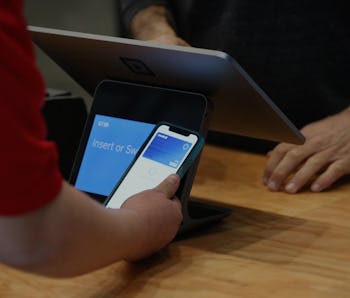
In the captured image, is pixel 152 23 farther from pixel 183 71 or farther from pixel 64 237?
pixel 64 237

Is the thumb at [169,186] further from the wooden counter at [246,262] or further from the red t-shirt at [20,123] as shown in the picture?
the red t-shirt at [20,123]

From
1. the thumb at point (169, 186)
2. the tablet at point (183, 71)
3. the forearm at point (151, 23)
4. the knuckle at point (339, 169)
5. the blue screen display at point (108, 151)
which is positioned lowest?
the knuckle at point (339, 169)

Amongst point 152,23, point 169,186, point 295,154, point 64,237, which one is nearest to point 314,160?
point 295,154

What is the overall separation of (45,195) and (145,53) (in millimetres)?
329

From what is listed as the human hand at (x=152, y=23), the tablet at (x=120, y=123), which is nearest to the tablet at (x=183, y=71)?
the tablet at (x=120, y=123)

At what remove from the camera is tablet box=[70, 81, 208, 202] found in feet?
2.79

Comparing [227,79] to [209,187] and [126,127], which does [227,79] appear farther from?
[209,187]

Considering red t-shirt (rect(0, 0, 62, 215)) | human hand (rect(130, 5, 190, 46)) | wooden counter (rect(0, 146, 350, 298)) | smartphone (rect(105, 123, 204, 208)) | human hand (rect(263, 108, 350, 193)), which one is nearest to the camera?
red t-shirt (rect(0, 0, 62, 215))

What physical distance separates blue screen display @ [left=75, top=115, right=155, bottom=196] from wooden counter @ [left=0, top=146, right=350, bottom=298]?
132 mm

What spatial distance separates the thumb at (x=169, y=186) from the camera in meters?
0.76

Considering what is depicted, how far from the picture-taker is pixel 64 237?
0.54 m

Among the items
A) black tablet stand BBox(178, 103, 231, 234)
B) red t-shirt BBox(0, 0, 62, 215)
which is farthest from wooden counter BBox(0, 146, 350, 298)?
red t-shirt BBox(0, 0, 62, 215)

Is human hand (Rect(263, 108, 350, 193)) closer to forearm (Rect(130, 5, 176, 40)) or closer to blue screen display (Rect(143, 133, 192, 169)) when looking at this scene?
blue screen display (Rect(143, 133, 192, 169))

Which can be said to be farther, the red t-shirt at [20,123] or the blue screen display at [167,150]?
the blue screen display at [167,150]
